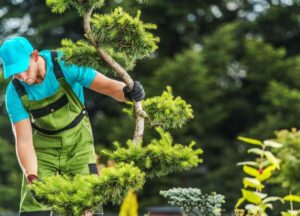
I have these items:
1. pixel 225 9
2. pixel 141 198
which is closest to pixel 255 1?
pixel 225 9

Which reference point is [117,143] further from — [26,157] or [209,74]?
[209,74]

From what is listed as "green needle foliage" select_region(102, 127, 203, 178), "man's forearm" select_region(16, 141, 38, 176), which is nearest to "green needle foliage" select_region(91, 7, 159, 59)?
"green needle foliage" select_region(102, 127, 203, 178)

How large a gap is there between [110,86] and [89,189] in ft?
3.21

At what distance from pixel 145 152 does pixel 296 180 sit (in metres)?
0.95

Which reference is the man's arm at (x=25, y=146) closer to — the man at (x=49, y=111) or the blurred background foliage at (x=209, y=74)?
the man at (x=49, y=111)

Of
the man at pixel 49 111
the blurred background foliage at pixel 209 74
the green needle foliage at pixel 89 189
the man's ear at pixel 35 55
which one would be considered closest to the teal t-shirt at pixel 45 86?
the man at pixel 49 111

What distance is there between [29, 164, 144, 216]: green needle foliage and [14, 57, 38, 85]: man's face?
2.35 ft

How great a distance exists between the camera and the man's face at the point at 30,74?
497 centimetres

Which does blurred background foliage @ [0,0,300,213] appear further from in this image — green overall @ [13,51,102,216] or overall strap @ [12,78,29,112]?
overall strap @ [12,78,29,112]

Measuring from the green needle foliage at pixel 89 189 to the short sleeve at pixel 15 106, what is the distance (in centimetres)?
77

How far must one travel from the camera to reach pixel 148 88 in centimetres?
1939

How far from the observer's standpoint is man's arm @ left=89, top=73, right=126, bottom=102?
5.21 m

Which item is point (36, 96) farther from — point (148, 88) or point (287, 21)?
point (287, 21)

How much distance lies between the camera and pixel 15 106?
17.1ft
